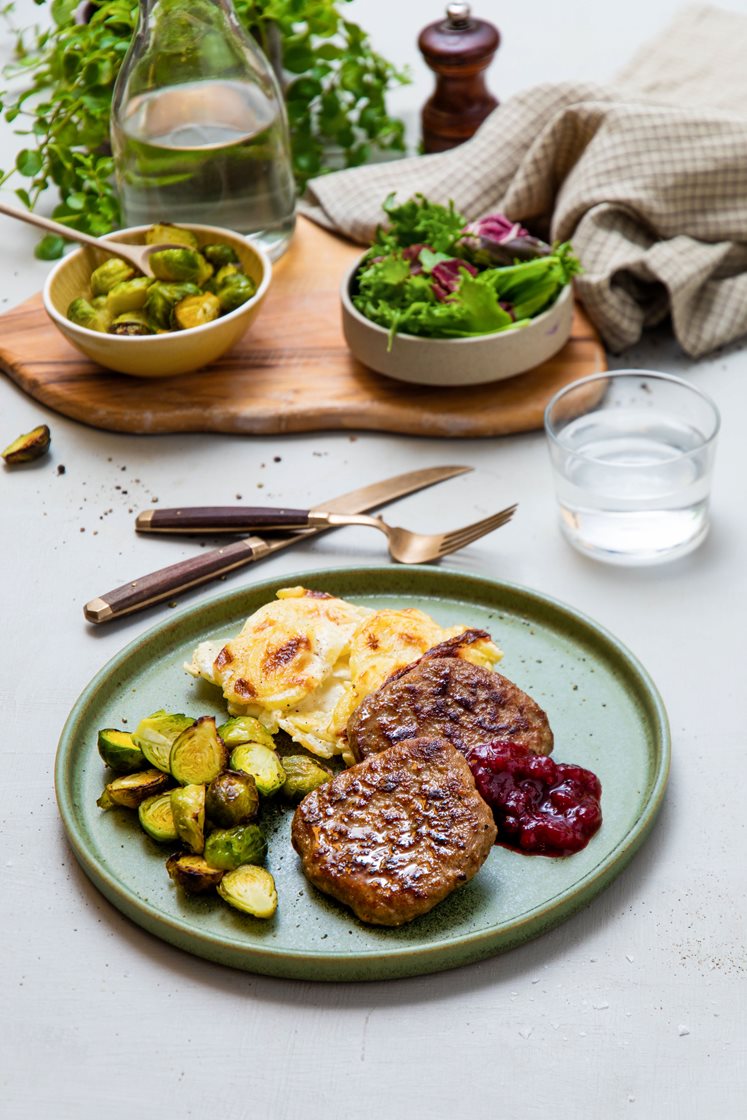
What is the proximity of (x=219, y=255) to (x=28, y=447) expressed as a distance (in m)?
0.85

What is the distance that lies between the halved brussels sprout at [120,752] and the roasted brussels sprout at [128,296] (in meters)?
1.64

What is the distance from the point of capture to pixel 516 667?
2.99 meters

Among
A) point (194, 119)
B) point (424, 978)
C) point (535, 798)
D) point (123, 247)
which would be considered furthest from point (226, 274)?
point (424, 978)

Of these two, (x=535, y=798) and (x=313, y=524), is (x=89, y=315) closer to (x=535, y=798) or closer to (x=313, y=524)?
(x=313, y=524)

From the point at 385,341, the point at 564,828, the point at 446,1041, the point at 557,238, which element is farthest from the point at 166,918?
the point at 557,238

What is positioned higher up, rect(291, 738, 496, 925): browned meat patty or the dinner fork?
rect(291, 738, 496, 925): browned meat patty

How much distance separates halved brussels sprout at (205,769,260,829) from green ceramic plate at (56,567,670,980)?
0.11 m

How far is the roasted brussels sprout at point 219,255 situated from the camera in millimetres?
4059

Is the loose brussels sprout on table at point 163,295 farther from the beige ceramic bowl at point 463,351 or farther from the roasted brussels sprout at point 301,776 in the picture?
the roasted brussels sprout at point 301,776

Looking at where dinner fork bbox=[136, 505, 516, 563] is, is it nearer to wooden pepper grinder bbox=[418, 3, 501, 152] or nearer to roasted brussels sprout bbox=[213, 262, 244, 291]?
roasted brussels sprout bbox=[213, 262, 244, 291]

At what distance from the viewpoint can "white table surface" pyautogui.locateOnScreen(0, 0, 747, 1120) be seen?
2.21 meters

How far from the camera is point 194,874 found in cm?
241

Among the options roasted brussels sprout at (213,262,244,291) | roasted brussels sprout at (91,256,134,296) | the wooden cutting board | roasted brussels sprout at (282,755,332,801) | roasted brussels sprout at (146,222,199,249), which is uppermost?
roasted brussels sprout at (146,222,199,249)

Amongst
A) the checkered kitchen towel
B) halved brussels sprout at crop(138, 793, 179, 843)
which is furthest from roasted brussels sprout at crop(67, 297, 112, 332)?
halved brussels sprout at crop(138, 793, 179, 843)
